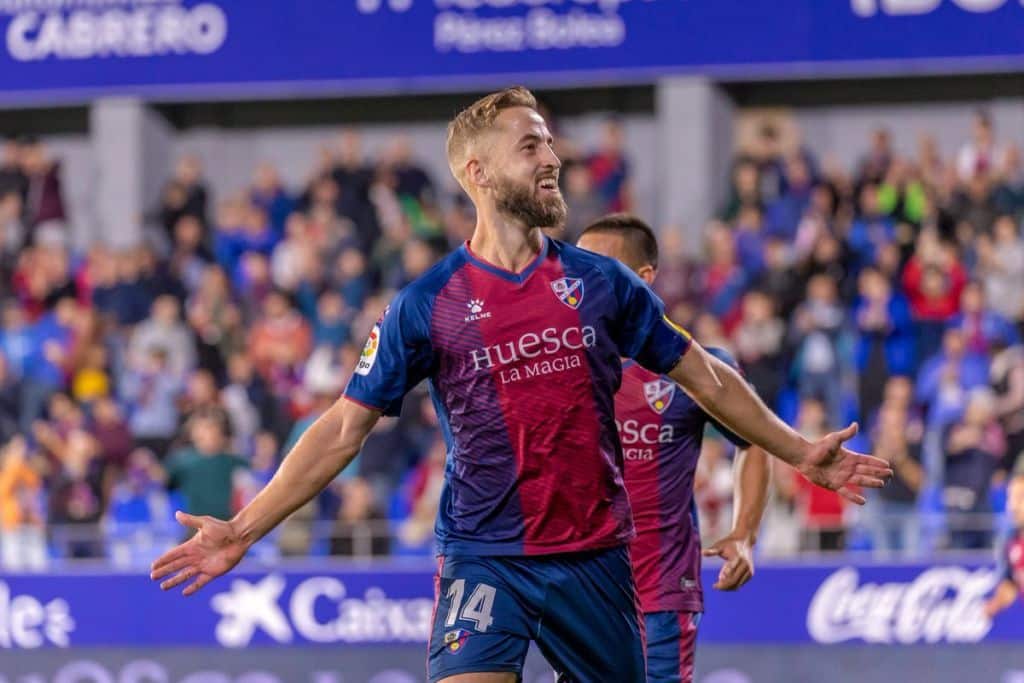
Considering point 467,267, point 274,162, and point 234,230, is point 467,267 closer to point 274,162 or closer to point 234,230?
point 234,230

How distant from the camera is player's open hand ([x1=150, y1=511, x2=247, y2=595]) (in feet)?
17.3

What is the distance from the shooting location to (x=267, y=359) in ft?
52.9

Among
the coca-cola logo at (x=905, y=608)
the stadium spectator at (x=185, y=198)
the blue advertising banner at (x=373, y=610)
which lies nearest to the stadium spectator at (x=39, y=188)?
the stadium spectator at (x=185, y=198)

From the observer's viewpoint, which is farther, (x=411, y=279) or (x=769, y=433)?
(x=411, y=279)

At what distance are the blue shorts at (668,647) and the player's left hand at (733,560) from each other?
198 millimetres

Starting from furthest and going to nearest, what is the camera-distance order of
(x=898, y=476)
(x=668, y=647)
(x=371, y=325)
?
(x=371, y=325) < (x=898, y=476) < (x=668, y=647)

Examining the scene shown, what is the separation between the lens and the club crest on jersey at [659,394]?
6.85 metres

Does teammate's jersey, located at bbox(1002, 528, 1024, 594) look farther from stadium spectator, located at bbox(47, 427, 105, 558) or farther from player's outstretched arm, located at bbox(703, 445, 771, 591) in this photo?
stadium spectator, located at bbox(47, 427, 105, 558)

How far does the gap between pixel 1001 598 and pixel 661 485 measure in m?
4.52

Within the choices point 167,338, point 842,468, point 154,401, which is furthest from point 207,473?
point 842,468

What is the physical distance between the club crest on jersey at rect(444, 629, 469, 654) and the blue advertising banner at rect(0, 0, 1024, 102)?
1236 centimetres

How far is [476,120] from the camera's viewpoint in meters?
5.60

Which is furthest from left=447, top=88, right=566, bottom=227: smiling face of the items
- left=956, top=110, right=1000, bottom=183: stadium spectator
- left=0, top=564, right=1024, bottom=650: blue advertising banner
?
left=956, top=110, right=1000, bottom=183: stadium spectator

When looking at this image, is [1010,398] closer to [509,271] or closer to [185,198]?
[509,271]
